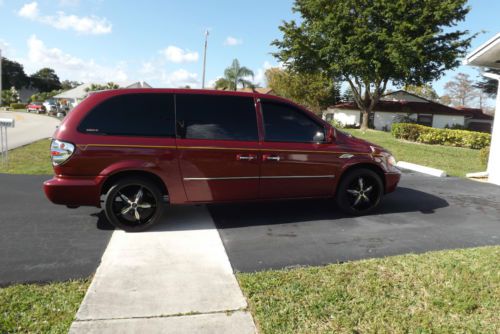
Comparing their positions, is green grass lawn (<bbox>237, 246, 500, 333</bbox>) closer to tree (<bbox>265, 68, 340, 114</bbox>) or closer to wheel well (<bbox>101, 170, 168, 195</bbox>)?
wheel well (<bbox>101, 170, 168, 195</bbox>)

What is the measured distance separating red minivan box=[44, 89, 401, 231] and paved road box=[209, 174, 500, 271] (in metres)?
0.43

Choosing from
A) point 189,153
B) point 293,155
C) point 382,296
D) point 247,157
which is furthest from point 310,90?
point 382,296

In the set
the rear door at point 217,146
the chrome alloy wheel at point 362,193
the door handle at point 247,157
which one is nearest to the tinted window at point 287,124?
the rear door at point 217,146

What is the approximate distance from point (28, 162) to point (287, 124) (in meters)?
7.50

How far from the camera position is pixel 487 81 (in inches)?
1654

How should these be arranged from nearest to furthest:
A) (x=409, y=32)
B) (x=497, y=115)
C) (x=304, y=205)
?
1. (x=304, y=205)
2. (x=497, y=115)
3. (x=409, y=32)

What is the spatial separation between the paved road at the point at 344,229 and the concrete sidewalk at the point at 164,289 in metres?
0.37

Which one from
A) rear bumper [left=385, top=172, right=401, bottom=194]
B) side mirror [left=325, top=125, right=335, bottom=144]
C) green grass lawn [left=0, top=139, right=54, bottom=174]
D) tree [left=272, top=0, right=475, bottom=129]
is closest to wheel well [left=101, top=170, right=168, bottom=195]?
side mirror [left=325, top=125, right=335, bottom=144]

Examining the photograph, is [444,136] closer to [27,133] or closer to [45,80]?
[27,133]

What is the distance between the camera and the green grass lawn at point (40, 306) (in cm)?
266

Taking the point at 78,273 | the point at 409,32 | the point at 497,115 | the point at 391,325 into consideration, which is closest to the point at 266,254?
the point at 391,325

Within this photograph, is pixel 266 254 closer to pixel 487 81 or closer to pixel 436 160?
pixel 436 160

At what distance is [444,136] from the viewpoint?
69.4 ft

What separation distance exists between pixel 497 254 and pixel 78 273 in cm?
454
